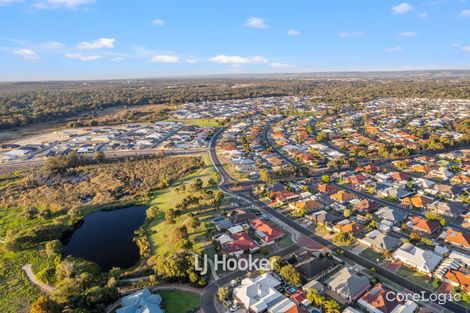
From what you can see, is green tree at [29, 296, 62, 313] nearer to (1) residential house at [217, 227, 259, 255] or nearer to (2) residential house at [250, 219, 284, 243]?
(1) residential house at [217, 227, 259, 255]

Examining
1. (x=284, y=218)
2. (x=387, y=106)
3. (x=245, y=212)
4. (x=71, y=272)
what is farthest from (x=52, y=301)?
(x=387, y=106)

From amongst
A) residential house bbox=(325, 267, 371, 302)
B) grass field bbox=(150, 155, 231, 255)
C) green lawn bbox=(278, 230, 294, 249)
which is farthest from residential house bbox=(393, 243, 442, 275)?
grass field bbox=(150, 155, 231, 255)

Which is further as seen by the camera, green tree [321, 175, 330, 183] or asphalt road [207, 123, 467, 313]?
green tree [321, 175, 330, 183]

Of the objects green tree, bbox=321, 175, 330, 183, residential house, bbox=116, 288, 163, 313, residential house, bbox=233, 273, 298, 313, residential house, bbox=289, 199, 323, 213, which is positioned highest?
green tree, bbox=321, 175, 330, 183

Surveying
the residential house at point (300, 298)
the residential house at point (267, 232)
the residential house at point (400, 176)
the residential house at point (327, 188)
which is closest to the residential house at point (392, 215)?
A: the residential house at point (327, 188)

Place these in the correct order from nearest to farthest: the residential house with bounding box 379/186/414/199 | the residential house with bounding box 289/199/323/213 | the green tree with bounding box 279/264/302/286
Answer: the green tree with bounding box 279/264/302/286, the residential house with bounding box 289/199/323/213, the residential house with bounding box 379/186/414/199

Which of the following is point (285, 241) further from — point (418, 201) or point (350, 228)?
point (418, 201)

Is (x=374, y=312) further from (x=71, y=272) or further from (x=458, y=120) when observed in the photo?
(x=458, y=120)
